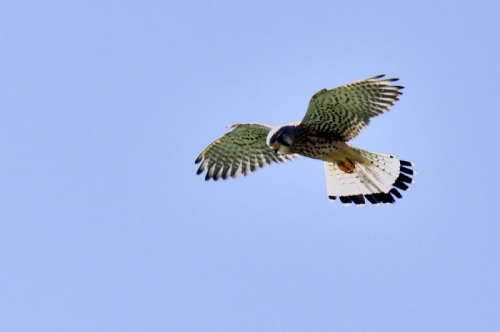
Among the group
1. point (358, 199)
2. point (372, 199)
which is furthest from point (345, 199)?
point (372, 199)

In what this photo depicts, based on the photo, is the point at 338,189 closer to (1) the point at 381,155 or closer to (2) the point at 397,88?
(1) the point at 381,155

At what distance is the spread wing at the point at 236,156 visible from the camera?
29.3ft

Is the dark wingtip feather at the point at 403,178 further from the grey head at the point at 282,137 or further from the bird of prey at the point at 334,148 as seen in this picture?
the grey head at the point at 282,137

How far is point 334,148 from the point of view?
27.5 ft

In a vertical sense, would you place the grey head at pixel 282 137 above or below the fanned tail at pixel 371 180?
above

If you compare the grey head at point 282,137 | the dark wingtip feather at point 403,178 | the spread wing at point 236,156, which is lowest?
the dark wingtip feather at point 403,178

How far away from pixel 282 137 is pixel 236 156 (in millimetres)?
1286

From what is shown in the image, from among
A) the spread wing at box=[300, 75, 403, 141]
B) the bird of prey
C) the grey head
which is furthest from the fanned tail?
the grey head

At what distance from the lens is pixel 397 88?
7621mm

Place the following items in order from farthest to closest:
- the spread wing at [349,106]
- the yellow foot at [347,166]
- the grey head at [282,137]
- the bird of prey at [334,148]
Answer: the yellow foot at [347,166] → the grey head at [282,137] → the bird of prey at [334,148] → the spread wing at [349,106]

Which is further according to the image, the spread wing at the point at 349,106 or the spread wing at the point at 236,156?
the spread wing at the point at 236,156

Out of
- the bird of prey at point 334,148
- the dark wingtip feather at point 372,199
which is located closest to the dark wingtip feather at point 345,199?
the bird of prey at point 334,148

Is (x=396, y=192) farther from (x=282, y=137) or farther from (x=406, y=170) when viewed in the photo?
(x=282, y=137)

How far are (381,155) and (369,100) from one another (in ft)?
4.01
